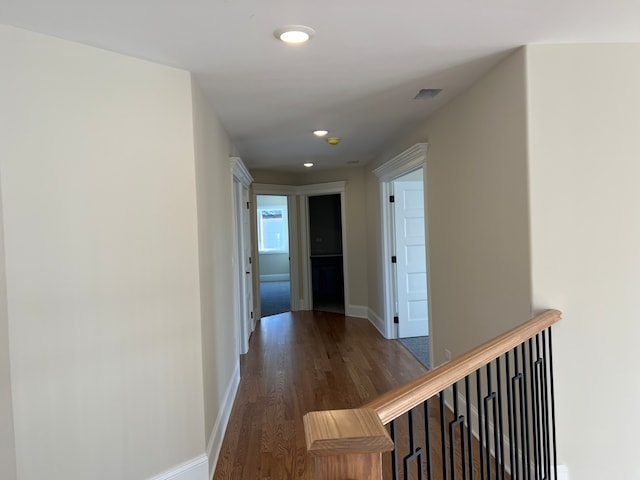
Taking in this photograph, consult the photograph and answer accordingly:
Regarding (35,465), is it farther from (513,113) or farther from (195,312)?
(513,113)

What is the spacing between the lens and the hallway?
257 cm

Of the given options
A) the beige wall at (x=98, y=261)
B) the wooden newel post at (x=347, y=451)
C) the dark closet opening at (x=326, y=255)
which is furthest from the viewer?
the dark closet opening at (x=326, y=255)

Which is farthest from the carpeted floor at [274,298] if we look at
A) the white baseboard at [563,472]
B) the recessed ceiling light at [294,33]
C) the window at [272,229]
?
the recessed ceiling light at [294,33]

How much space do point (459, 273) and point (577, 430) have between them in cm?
117

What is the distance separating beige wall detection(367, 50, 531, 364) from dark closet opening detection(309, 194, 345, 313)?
12.6ft

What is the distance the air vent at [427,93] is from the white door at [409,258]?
2.19 metres

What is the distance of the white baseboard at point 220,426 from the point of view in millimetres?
2433

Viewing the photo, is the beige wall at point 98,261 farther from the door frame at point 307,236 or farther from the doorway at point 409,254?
the door frame at point 307,236

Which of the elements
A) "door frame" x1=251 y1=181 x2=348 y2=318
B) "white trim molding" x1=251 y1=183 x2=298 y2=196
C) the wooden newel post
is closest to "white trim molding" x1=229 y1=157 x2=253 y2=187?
"white trim molding" x1=251 y1=183 x2=298 y2=196

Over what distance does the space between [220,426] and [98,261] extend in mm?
1476

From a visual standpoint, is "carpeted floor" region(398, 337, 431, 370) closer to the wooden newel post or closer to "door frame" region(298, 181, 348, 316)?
"door frame" region(298, 181, 348, 316)

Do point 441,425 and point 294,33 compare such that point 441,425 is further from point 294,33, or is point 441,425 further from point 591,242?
point 294,33

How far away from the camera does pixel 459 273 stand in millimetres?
2998

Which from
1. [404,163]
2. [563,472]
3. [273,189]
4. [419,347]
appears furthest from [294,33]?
[273,189]
